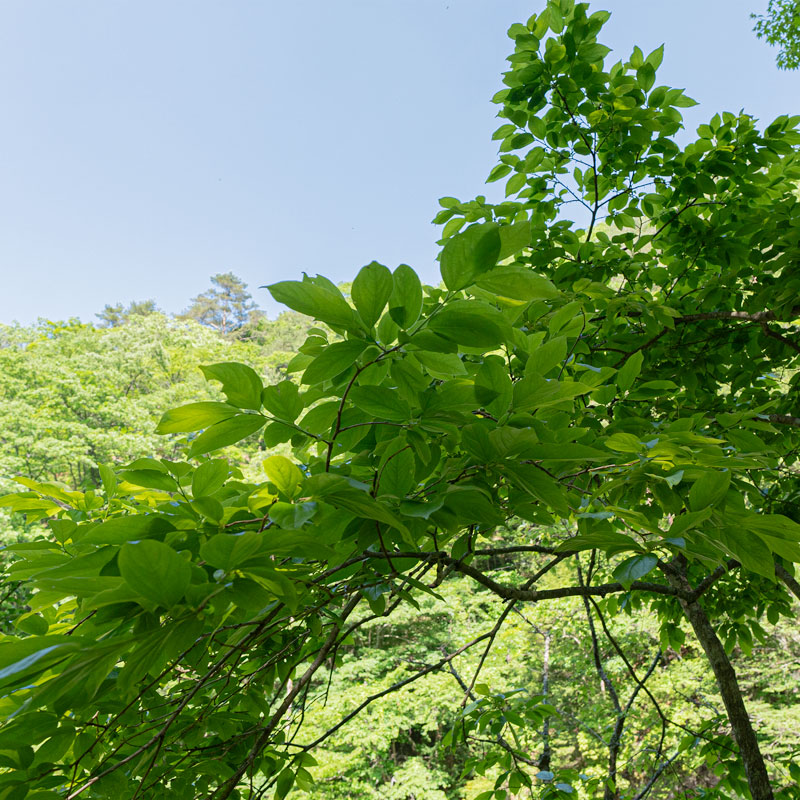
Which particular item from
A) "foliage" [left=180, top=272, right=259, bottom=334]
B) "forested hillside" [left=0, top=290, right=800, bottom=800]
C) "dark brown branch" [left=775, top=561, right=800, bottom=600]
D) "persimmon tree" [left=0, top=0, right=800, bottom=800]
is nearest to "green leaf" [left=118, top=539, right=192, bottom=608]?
"persimmon tree" [left=0, top=0, right=800, bottom=800]

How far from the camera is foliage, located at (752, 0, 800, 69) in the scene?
18.6 feet

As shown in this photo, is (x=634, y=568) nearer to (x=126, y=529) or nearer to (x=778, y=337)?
(x=126, y=529)

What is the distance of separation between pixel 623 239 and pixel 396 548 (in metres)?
1.60

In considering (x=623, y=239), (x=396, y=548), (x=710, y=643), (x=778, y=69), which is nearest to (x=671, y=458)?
(x=396, y=548)

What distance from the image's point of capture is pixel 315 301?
456mm

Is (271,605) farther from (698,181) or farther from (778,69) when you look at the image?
(778,69)

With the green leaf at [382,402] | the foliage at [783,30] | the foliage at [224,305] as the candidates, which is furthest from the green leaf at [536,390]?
the foliage at [224,305]

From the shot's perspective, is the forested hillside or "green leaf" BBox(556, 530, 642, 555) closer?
"green leaf" BBox(556, 530, 642, 555)

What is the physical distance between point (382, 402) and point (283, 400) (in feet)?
0.35

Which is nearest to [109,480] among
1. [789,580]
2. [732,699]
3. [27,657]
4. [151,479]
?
[151,479]

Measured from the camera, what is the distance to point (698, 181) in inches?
64.6

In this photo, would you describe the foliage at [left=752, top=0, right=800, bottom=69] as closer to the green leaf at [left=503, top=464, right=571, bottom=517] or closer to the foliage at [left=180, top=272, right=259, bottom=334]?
the green leaf at [left=503, top=464, right=571, bottom=517]

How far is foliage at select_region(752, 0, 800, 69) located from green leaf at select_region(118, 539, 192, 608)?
784 cm

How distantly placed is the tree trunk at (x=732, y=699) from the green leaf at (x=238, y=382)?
5.59 ft
